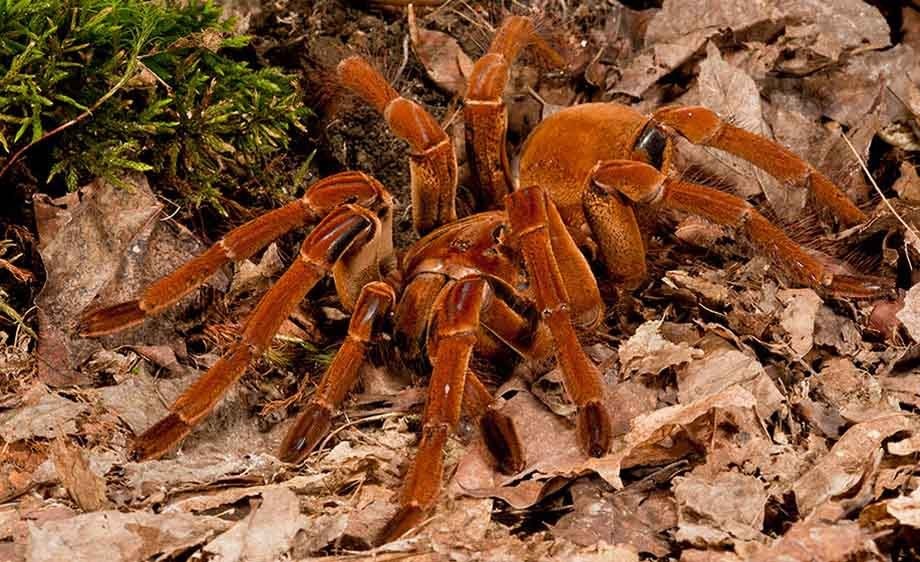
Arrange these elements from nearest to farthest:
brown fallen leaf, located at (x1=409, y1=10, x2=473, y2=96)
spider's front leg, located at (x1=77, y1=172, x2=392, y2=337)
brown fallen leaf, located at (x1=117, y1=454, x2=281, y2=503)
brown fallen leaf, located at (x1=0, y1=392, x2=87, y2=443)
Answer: brown fallen leaf, located at (x1=117, y1=454, x2=281, y2=503), brown fallen leaf, located at (x1=0, y1=392, x2=87, y2=443), spider's front leg, located at (x1=77, y1=172, x2=392, y2=337), brown fallen leaf, located at (x1=409, y1=10, x2=473, y2=96)

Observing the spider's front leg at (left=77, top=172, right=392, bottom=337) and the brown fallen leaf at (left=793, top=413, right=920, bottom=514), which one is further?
the spider's front leg at (left=77, top=172, right=392, bottom=337)

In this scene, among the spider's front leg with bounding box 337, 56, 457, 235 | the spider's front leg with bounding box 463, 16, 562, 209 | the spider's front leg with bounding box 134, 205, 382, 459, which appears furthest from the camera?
the spider's front leg with bounding box 463, 16, 562, 209

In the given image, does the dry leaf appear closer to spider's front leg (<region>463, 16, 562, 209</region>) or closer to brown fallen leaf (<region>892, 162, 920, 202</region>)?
brown fallen leaf (<region>892, 162, 920, 202</region>)

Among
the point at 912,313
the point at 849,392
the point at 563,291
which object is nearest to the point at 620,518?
the point at 563,291

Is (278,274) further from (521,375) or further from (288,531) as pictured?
(288,531)

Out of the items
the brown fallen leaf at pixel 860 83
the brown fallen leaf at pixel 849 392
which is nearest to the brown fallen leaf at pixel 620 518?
the brown fallen leaf at pixel 849 392

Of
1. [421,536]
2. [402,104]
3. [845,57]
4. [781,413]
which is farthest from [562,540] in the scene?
[845,57]

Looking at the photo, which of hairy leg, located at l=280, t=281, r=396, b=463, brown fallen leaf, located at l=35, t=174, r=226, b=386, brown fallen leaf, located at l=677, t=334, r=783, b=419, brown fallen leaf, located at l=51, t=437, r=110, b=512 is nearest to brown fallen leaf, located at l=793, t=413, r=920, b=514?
brown fallen leaf, located at l=677, t=334, r=783, b=419

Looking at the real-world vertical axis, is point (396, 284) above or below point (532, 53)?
below
